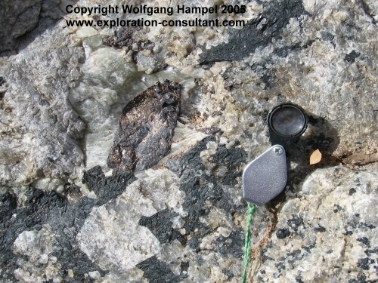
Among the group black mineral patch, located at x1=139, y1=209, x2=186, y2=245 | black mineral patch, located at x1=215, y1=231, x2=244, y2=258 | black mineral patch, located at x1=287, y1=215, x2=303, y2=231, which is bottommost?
black mineral patch, located at x1=215, y1=231, x2=244, y2=258

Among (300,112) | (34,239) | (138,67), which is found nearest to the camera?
(300,112)

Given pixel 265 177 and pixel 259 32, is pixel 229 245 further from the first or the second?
pixel 259 32

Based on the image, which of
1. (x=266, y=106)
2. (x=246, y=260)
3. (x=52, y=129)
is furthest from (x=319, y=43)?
(x=52, y=129)

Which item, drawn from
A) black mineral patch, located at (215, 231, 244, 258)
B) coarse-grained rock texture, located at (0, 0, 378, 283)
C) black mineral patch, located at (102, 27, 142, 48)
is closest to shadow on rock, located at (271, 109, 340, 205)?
coarse-grained rock texture, located at (0, 0, 378, 283)

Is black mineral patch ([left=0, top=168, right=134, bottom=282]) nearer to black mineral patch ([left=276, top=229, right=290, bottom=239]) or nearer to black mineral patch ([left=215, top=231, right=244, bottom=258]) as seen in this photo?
black mineral patch ([left=215, top=231, right=244, bottom=258])

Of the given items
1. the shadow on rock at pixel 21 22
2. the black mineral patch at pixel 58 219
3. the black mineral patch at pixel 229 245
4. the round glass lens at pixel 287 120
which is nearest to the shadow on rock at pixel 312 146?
the round glass lens at pixel 287 120

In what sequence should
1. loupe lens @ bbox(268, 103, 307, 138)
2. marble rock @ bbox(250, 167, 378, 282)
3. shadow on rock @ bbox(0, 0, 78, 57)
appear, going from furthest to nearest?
shadow on rock @ bbox(0, 0, 78, 57)
loupe lens @ bbox(268, 103, 307, 138)
marble rock @ bbox(250, 167, 378, 282)

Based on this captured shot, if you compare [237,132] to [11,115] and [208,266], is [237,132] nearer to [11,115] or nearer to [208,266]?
[208,266]
